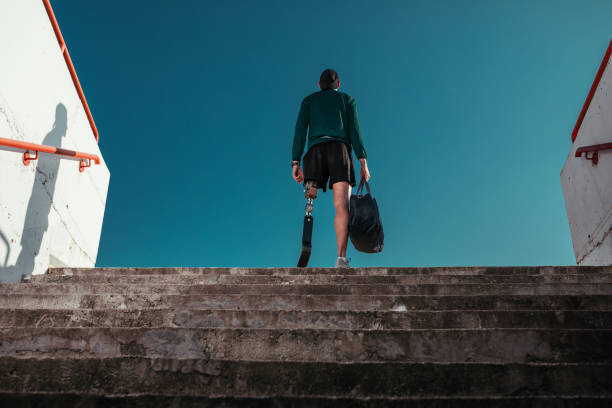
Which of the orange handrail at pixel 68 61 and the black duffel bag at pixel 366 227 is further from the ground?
the orange handrail at pixel 68 61

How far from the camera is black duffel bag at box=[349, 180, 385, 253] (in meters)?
3.87

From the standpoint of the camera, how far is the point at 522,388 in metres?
1.42

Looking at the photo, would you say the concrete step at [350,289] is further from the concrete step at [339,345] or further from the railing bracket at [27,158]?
the railing bracket at [27,158]

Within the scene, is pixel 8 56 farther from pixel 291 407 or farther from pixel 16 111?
pixel 291 407

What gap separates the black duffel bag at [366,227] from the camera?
12.7ft

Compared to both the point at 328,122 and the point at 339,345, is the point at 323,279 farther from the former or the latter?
the point at 328,122

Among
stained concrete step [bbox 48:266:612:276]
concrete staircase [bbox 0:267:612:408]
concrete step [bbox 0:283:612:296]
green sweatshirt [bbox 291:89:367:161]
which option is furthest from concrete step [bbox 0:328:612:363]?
green sweatshirt [bbox 291:89:367:161]

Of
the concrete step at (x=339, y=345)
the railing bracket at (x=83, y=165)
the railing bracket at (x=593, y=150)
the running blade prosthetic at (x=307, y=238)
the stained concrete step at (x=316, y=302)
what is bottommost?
the concrete step at (x=339, y=345)

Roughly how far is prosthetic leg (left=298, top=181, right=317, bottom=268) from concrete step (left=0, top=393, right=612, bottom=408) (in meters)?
2.60

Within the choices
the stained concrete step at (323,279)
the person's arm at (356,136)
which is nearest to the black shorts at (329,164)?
the person's arm at (356,136)

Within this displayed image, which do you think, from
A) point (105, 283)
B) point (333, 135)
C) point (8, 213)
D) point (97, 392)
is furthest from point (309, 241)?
point (97, 392)

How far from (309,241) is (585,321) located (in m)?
2.44

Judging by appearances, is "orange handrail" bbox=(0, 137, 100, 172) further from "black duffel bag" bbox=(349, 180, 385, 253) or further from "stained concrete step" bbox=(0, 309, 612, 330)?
"black duffel bag" bbox=(349, 180, 385, 253)

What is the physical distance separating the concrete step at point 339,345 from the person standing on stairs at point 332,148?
231 cm
